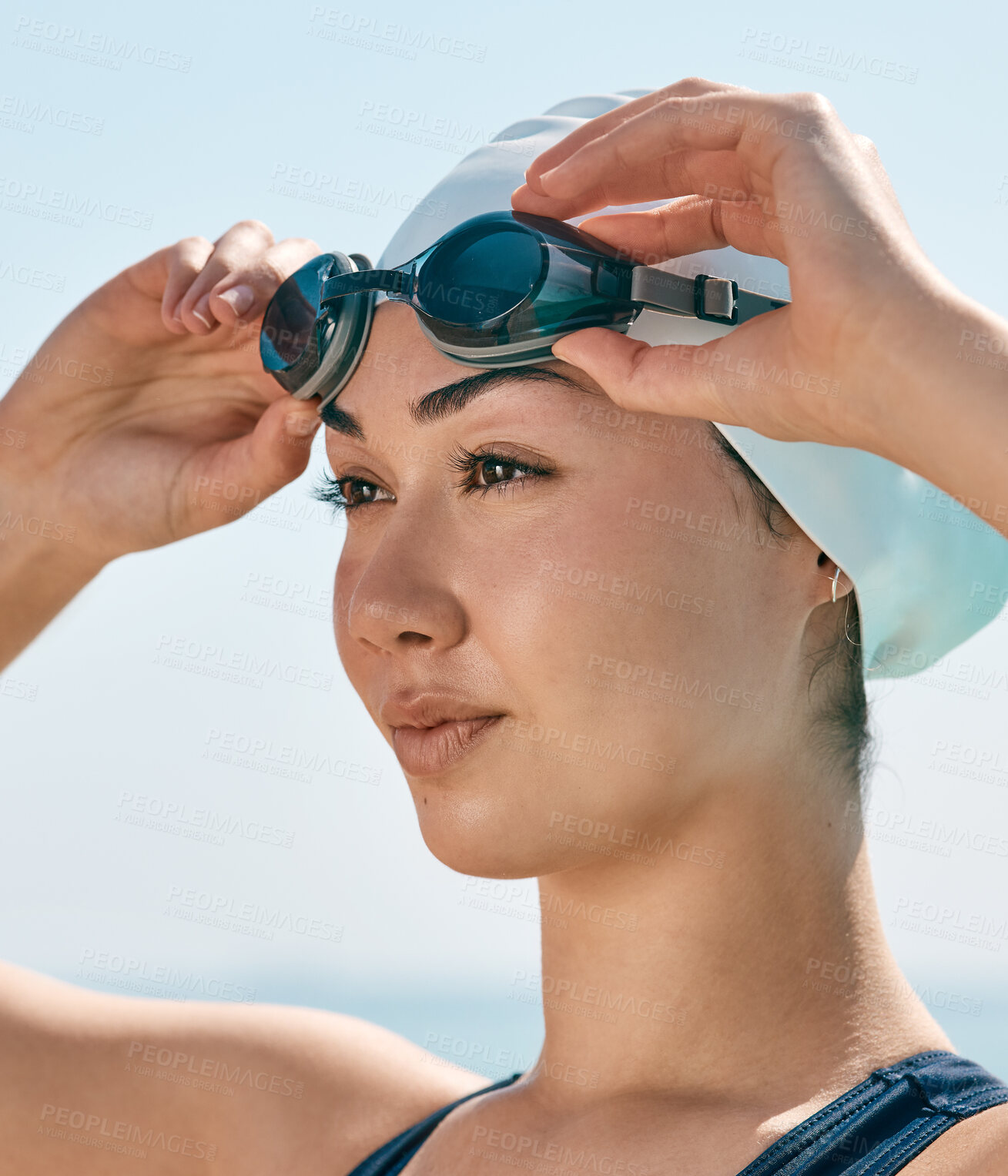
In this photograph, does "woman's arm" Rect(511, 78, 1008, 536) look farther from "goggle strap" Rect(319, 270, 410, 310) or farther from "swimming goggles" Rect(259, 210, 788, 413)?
"goggle strap" Rect(319, 270, 410, 310)

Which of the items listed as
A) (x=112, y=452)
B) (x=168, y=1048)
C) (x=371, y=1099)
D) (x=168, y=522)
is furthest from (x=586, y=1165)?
(x=112, y=452)

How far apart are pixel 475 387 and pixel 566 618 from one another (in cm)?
39

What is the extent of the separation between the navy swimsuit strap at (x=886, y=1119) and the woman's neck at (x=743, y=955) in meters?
0.06

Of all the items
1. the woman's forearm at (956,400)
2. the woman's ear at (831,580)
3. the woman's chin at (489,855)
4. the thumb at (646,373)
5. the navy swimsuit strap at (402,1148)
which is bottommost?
the navy swimsuit strap at (402,1148)

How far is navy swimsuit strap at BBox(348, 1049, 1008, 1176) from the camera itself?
1.47 m

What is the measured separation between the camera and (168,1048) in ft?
7.86

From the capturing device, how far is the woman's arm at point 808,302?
1128 millimetres

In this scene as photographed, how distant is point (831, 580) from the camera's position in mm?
1835

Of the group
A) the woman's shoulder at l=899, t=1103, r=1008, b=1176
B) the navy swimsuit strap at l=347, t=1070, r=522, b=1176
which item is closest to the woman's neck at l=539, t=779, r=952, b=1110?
the woman's shoulder at l=899, t=1103, r=1008, b=1176

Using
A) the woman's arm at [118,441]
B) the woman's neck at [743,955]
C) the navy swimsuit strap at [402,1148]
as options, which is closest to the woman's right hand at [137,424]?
the woman's arm at [118,441]

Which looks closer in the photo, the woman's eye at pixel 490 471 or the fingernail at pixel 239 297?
the woman's eye at pixel 490 471

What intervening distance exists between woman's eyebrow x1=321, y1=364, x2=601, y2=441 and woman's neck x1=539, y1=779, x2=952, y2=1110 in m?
0.67

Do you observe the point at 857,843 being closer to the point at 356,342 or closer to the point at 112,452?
the point at 356,342

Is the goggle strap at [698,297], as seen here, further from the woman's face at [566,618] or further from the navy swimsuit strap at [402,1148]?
the navy swimsuit strap at [402,1148]
